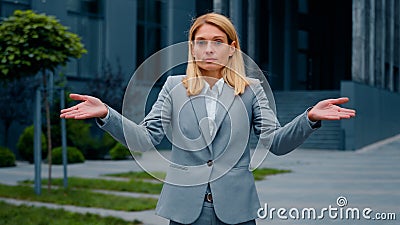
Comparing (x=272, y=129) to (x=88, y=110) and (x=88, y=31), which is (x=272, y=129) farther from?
(x=88, y=31)

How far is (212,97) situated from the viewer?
8.54 ft

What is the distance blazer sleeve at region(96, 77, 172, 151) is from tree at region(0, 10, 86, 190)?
8040mm

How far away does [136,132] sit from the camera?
2.59 m

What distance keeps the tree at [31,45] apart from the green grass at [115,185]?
2518mm

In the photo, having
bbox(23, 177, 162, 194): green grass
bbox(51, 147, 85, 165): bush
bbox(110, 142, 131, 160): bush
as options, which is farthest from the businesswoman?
bbox(110, 142, 131, 160): bush

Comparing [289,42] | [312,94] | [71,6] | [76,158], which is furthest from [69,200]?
[289,42]

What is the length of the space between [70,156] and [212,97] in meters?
16.5

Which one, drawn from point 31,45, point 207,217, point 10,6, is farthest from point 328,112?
point 10,6

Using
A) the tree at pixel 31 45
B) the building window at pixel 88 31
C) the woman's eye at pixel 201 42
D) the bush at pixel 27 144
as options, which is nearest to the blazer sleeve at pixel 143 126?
the woman's eye at pixel 201 42

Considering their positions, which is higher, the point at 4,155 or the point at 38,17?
the point at 38,17

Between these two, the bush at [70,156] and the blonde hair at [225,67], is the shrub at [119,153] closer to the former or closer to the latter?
the bush at [70,156]

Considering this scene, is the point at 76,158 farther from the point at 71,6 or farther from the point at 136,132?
the point at 136,132

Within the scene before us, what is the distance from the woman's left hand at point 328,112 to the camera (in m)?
2.50

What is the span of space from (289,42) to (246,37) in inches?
220
